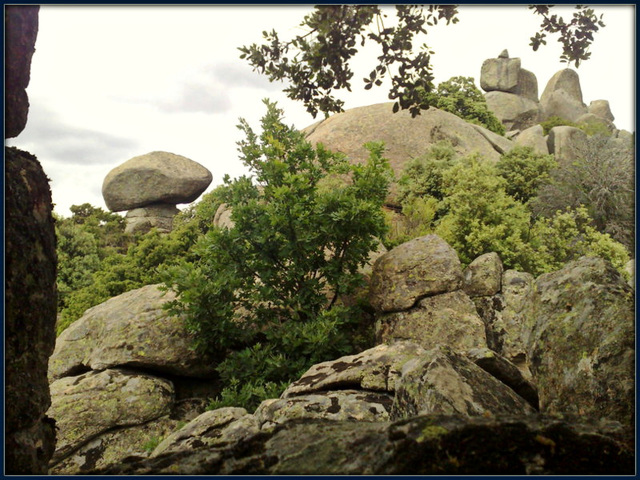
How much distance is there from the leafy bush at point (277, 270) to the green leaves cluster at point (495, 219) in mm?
1793

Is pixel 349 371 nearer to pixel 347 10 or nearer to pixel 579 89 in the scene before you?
pixel 347 10

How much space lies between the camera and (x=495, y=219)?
46.0ft

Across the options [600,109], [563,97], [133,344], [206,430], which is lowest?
[206,430]

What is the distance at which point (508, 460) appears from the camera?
208 cm

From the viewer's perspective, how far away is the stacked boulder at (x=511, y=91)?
1885 inches

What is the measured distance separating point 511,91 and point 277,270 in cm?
4816

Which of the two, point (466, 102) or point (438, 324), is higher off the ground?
point (466, 102)

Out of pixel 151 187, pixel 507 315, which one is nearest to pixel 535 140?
pixel 507 315

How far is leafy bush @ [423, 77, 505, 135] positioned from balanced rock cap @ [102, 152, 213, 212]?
1811 centimetres

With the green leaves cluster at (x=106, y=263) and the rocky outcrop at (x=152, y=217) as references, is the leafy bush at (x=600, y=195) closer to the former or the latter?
the green leaves cluster at (x=106, y=263)

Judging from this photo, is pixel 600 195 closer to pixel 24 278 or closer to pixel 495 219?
pixel 495 219

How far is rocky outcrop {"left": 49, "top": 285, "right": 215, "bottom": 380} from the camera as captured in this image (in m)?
9.70

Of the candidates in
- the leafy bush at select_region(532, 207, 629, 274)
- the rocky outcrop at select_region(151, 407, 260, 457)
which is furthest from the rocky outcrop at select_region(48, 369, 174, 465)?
the leafy bush at select_region(532, 207, 629, 274)

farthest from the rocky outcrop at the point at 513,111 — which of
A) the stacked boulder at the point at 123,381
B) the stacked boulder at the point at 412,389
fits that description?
the stacked boulder at the point at 123,381
